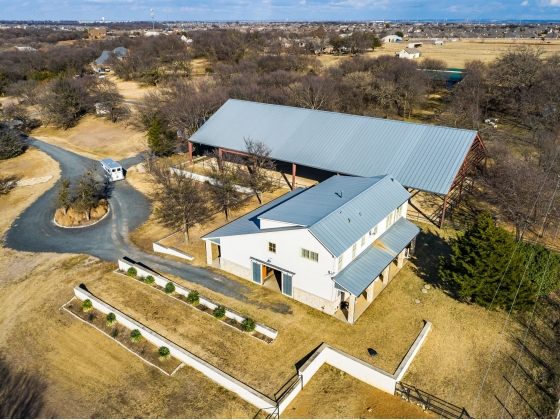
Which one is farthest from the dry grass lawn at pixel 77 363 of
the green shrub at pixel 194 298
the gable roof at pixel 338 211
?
the gable roof at pixel 338 211

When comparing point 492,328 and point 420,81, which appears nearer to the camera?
point 492,328

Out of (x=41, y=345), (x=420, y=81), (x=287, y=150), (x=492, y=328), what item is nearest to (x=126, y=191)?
(x=287, y=150)

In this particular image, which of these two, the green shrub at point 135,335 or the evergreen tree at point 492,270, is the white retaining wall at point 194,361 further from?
the evergreen tree at point 492,270

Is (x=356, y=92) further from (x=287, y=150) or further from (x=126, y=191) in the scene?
(x=126, y=191)

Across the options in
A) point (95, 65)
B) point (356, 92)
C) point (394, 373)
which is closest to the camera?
point (394, 373)

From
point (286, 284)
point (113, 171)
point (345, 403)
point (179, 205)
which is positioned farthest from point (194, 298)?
point (113, 171)

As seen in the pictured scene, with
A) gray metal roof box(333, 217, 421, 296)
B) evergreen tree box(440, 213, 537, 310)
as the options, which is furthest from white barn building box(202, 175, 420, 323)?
evergreen tree box(440, 213, 537, 310)
